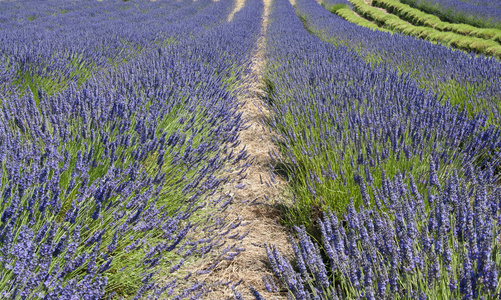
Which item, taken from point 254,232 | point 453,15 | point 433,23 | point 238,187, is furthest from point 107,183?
point 453,15

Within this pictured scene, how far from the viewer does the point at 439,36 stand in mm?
11523

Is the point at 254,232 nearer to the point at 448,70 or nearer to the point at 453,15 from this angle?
the point at 448,70

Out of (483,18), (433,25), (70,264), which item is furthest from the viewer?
(433,25)

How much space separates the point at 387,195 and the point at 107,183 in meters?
1.16

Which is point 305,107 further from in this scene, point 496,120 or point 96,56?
point 96,56

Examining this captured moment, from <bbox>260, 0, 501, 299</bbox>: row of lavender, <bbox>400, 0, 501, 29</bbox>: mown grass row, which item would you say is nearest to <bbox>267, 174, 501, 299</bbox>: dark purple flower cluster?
<bbox>260, 0, 501, 299</bbox>: row of lavender

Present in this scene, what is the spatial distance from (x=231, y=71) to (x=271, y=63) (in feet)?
2.81

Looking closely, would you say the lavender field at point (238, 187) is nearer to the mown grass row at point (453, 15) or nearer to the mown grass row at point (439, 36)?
the mown grass row at point (439, 36)

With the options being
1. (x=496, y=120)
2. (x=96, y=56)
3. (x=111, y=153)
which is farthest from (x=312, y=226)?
(x=96, y=56)

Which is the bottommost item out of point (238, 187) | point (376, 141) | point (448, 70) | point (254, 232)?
point (254, 232)

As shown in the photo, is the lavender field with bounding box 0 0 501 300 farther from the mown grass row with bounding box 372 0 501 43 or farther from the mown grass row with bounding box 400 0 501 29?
the mown grass row with bounding box 400 0 501 29

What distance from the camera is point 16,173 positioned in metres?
1.43

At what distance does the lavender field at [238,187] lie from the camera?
1.15 meters

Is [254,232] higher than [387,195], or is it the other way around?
[387,195]
